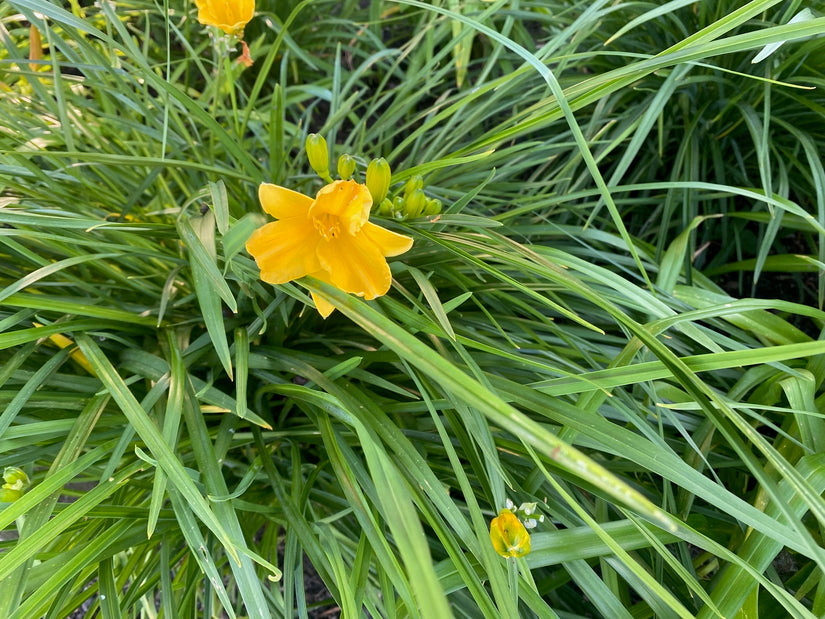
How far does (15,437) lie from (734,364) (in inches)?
30.8

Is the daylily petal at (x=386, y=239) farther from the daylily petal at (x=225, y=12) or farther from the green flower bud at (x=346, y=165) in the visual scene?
the daylily petal at (x=225, y=12)

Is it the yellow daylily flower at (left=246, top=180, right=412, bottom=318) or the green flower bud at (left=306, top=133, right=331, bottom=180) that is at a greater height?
the green flower bud at (left=306, top=133, right=331, bottom=180)

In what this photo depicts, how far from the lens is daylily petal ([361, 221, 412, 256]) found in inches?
20.3

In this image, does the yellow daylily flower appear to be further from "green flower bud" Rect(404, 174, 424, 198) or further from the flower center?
"green flower bud" Rect(404, 174, 424, 198)

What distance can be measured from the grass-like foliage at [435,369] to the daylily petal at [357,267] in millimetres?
25

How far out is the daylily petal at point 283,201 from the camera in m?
0.50

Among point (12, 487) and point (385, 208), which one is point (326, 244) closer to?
point (385, 208)

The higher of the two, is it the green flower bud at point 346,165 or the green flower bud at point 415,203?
the green flower bud at point 346,165

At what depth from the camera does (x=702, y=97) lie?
3.40ft

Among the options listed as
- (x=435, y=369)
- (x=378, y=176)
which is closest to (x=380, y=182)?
(x=378, y=176)

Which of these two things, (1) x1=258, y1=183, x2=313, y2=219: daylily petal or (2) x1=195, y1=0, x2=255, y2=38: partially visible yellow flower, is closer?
(1) x1=258, y1=183, x2=313, y2=219: daylily petal

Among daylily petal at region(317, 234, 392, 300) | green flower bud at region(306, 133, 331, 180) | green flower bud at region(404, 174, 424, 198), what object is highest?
green flower bud at region(306, 133, 331, 180)

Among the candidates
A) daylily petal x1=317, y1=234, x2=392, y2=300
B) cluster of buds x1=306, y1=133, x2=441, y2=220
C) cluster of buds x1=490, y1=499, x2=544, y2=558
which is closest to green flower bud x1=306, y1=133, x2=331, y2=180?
cluster of buds x1=306, y1=133, x2=441, y2=220

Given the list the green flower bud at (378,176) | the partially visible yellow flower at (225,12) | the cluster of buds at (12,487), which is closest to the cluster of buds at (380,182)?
the green flower bud at (378,176)
